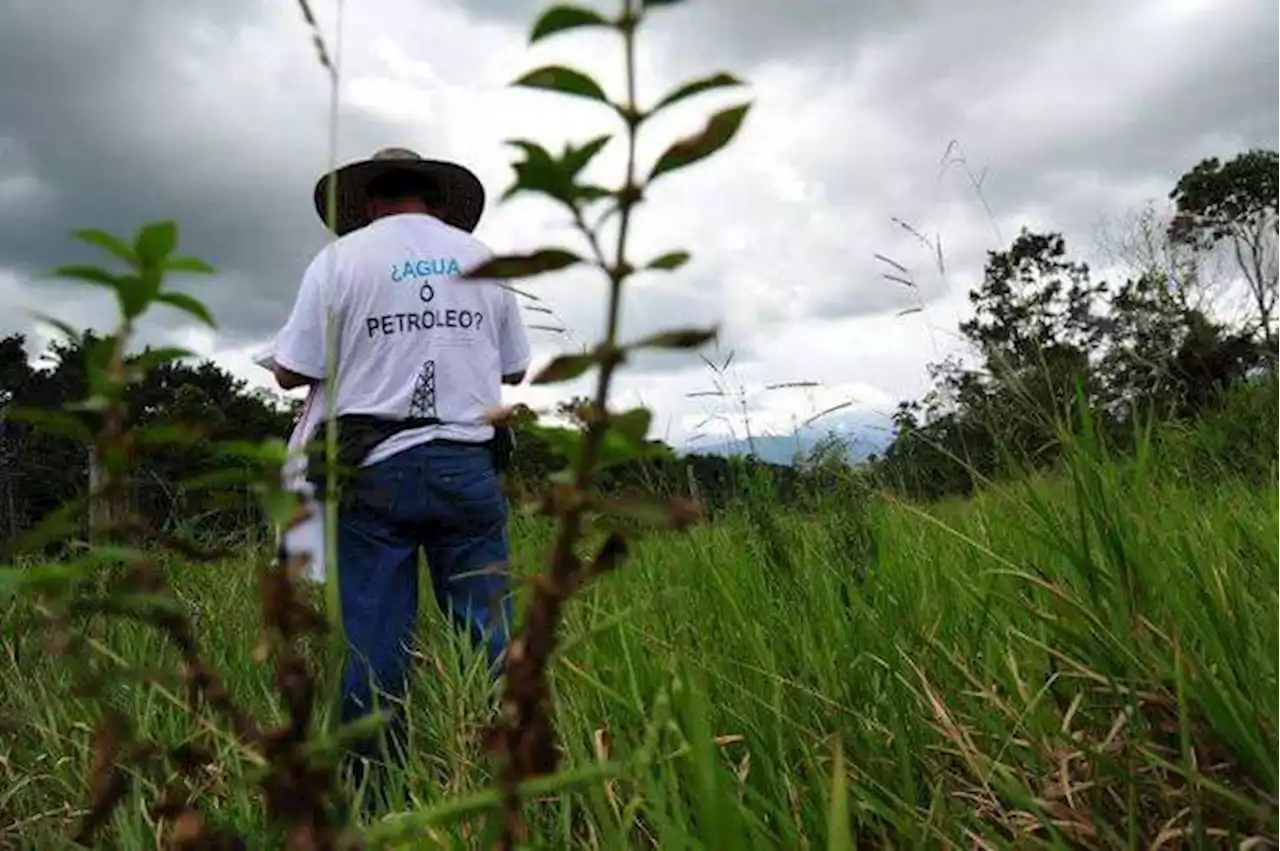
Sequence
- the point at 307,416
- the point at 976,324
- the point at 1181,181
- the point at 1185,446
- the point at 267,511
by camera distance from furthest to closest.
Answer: the point at 1181,181 < the point at 1185,446 < the point at 307,416 < the point at 976,324 < the point at 267,511

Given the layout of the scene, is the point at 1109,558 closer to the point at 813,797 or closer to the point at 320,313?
the point at 813,797

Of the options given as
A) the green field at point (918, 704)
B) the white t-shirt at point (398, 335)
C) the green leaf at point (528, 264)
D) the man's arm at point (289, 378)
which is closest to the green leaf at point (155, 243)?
the green leaf at point (528, 264)

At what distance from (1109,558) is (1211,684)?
12.2 inches

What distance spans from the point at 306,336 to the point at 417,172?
0.67 metres

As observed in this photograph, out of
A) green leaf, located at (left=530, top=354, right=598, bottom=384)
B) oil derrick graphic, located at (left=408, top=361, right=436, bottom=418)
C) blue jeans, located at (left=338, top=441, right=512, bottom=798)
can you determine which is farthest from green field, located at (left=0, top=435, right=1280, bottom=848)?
oil derrick graphic, located at (left=408, top=361, right=436, bottom=418)

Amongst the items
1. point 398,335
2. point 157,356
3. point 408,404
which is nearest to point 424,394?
point 408,404

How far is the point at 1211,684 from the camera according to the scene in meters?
1.13

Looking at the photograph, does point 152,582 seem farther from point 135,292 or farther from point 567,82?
point 567,82

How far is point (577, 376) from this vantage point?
457 millimetres

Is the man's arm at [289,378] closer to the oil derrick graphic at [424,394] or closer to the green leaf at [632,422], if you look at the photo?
the oil derrick graphic at [424,394]

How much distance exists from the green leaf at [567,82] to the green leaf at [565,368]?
0.11 m

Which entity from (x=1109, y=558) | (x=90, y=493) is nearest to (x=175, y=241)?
(x=90, y=493)

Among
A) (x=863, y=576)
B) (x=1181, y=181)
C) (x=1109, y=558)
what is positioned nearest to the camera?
(x=1109, y=558)

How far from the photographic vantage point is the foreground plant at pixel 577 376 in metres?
0.43
